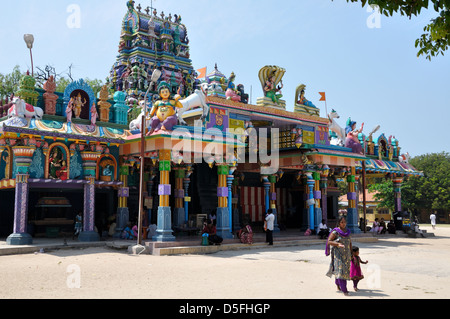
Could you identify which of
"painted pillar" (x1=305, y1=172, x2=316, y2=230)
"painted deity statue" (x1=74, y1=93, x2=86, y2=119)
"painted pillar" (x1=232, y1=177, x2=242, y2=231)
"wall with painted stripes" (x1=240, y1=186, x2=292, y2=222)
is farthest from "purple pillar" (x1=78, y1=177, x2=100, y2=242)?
"wall with painted stripes" (x1=240, y1=186, x2=292, y2=222)

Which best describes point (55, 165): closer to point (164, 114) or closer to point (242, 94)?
point (164, 114)

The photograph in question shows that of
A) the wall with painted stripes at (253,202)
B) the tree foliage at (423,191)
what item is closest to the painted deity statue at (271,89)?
the wall with painted stripes at (253,202)

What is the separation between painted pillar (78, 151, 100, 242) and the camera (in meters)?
17.7

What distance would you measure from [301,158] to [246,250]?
7.36m

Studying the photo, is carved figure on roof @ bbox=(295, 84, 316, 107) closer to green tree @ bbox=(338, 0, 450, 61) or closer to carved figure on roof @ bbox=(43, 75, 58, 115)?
carved figure on roof @ bbox=(43, 75, 58, 115)

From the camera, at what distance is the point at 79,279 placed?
1032cm

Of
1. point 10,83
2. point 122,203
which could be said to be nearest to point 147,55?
point 10,83

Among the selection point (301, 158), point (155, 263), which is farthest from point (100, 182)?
point (301, 158)

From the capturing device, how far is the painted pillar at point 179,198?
22.0 metres

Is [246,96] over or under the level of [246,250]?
over

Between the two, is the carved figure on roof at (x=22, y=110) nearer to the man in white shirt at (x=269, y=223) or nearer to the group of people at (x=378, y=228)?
the man in white shirt at (x=269, y=223)

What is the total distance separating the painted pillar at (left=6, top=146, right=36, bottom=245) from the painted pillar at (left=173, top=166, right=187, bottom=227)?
746 centimetres
